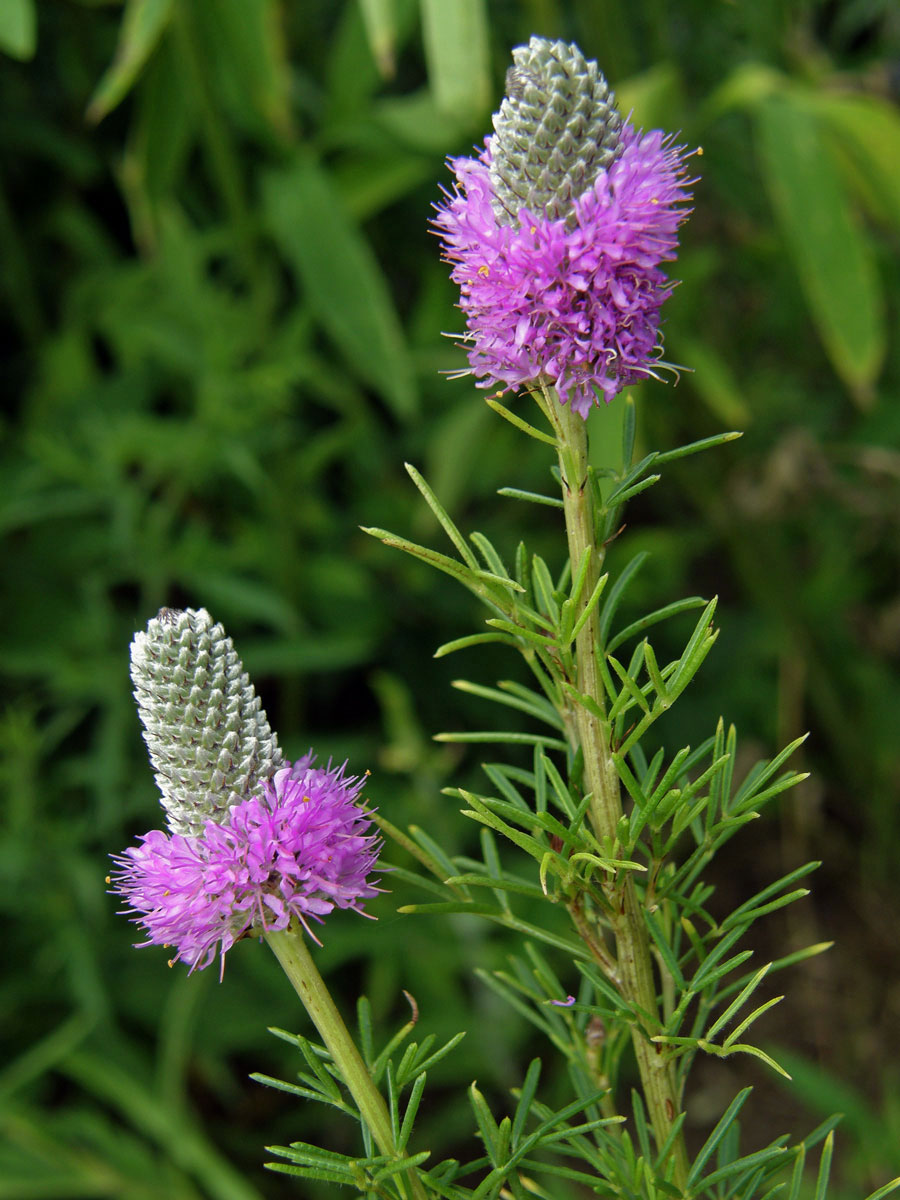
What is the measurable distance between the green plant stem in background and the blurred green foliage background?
0.60 metres

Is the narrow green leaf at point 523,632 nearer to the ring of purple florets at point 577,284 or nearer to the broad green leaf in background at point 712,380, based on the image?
the ring of purple florets at point 577,284

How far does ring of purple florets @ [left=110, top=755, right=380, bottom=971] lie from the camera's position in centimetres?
37

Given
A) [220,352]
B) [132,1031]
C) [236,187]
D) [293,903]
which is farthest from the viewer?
[132,1031]

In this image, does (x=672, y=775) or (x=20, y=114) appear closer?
(x=672, y=775)

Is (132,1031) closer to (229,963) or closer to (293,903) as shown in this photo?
(229,963)

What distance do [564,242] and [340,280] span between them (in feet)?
3.76

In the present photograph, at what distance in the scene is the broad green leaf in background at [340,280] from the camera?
1.41 meters

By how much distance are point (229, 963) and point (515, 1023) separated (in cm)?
38

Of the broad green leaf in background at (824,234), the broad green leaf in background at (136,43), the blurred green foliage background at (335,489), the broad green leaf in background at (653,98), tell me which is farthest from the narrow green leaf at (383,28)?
the broad green leaf in background at (824,234)

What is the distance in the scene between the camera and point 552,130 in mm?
361

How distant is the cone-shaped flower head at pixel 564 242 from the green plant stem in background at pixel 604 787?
0.02m

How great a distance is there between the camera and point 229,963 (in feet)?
4.90

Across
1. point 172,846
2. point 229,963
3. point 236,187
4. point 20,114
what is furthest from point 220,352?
point 172,846

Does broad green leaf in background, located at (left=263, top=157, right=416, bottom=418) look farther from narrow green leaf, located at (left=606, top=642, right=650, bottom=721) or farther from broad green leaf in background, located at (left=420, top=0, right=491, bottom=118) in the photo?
narrow green leaf, located at (left=606, top=642, right=650, bottom=721)
